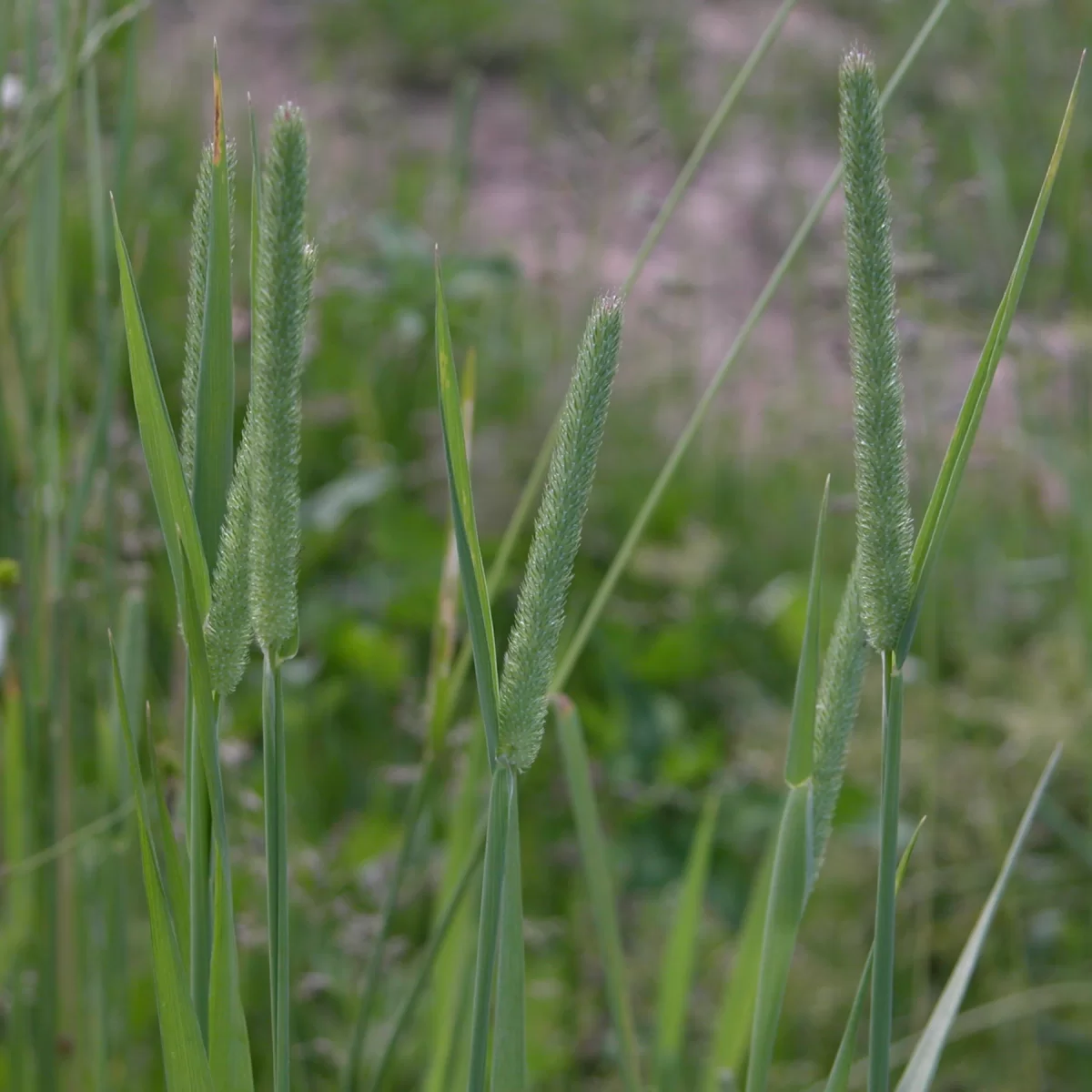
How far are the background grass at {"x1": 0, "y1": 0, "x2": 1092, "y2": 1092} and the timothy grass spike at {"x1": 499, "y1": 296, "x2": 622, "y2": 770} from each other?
451 millimetres

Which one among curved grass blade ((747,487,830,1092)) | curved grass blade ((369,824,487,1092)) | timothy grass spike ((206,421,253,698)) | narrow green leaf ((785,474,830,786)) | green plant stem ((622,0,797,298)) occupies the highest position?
green plant stem ((622,0,797,298))

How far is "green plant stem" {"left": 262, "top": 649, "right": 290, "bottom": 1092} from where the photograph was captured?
357 millimetres

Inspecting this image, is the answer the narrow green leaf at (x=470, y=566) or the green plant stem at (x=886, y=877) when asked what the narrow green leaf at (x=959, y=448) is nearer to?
the green plant stem at (x=886, y=877)

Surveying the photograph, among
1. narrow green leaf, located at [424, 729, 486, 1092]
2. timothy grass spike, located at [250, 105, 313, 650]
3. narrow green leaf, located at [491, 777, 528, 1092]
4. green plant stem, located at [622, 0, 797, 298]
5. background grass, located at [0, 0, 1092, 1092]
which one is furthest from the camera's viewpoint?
background grass, located at [0, 0, 1092, 1092]

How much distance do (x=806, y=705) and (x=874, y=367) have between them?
130mm

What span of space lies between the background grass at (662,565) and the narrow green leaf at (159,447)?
0.40 metres

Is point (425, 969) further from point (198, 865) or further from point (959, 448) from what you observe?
point (959, 448)

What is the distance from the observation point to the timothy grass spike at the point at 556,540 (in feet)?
1.05

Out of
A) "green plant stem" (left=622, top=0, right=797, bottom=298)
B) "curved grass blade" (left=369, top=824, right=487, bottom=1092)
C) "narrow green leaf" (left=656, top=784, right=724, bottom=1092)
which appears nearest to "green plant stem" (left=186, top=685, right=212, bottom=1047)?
"curved grass blade" (left=369, top=824, right=487, bottom=1092)

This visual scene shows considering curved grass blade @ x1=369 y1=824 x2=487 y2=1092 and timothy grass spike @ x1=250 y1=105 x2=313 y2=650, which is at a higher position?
timothy grass spike @ x1=250 y1=105 x2=313 y2=650

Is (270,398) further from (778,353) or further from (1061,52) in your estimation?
(1061,52)

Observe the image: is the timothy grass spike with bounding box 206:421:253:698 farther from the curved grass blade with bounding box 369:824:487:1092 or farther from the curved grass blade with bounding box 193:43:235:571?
the curved grass blade with bounding box 369:824:487:1092

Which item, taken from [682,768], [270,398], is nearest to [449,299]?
[682,768]

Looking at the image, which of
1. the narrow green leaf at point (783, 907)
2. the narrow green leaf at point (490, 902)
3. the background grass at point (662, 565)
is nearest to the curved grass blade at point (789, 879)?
the narrow green leaf at point (783, 907)
